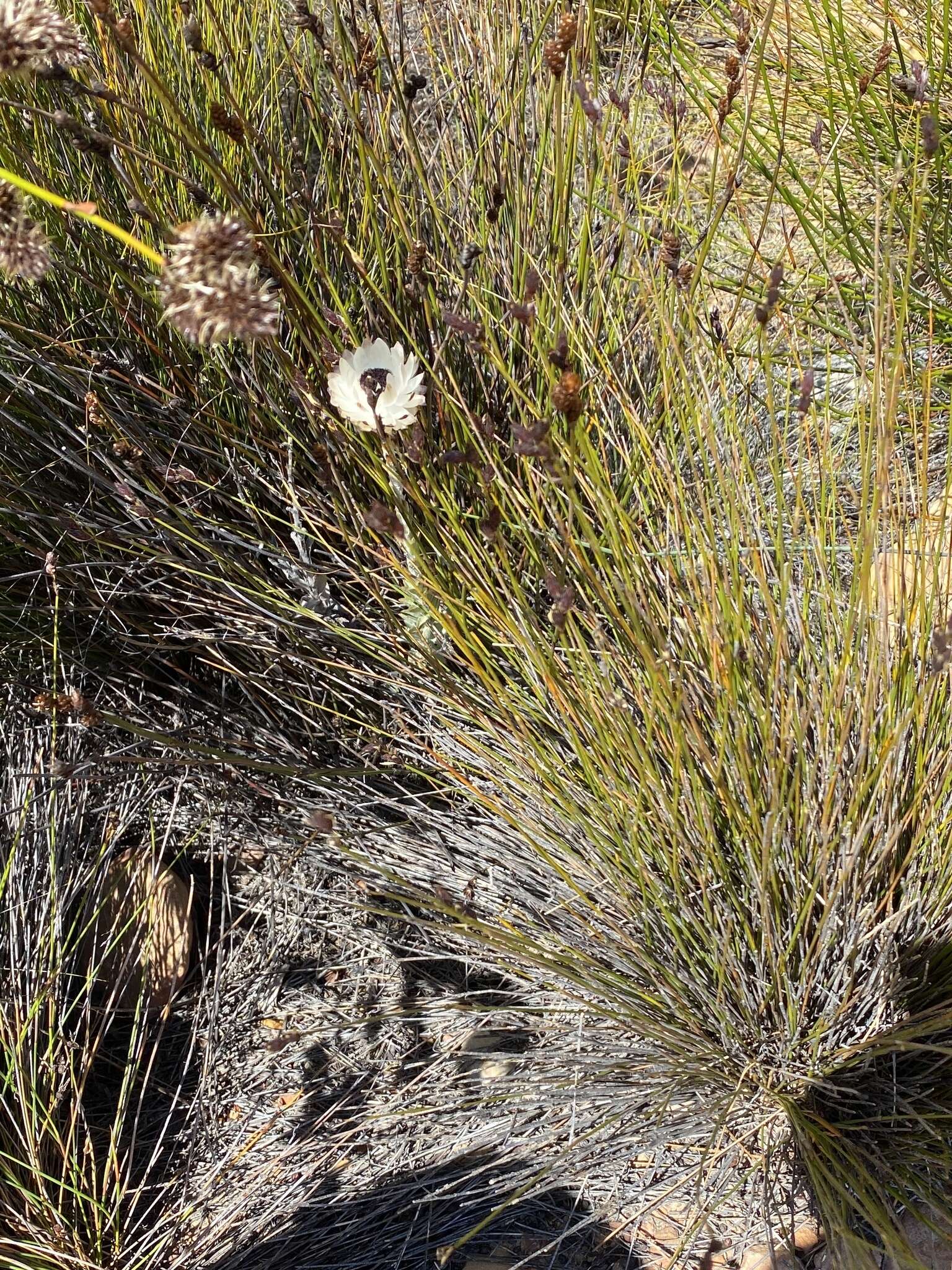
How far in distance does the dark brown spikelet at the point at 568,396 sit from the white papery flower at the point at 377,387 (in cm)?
32

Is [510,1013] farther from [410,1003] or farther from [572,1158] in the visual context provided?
[572,1158]

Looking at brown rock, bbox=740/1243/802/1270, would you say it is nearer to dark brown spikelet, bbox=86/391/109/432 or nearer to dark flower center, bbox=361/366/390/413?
dark flower center, bbox=361/366/390/413

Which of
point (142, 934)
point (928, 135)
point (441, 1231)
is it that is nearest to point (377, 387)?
point (928, 135)

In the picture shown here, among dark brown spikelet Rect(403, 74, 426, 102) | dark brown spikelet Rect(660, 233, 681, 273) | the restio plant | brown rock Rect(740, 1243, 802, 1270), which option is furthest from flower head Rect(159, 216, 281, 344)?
brown rock Rect(740, 1243, 802, 1270)

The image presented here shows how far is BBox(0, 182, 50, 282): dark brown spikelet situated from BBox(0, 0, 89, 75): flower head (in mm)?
126

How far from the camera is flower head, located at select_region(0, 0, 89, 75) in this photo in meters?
1.04

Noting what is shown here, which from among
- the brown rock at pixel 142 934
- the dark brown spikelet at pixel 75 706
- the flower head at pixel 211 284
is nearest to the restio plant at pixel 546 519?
the flower head at pixel 211 284

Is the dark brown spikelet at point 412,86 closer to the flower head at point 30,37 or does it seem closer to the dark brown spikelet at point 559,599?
the flower head at point 30,37

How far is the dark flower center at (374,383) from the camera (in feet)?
4.12

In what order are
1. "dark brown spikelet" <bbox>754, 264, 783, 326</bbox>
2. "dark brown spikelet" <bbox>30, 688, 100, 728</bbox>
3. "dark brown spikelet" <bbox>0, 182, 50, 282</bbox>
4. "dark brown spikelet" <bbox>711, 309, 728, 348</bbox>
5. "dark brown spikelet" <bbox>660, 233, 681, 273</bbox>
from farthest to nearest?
"dark brown spikelet" <bbox>711, 309, 728, 348</bbox>, "dark brown spikelet" <bbox>30, 688, 100, 728</bbox>, "dark brown spikelet" <bbox>660, 233, 681, 273</bbox>, "dark brown spikelet" <bbox>754, 264, 783, 326</bbox>, "dark brown spikelet" <bbox>0, 182, 50, 282</bbox>

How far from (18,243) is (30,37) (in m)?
0.20

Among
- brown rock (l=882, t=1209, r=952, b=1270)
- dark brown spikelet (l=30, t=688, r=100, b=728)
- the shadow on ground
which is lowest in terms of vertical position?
brown rock (l=882, t=1209, r=952, b=1270)

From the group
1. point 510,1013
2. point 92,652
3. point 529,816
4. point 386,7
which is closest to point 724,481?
point 529,816

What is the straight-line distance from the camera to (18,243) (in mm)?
1087
